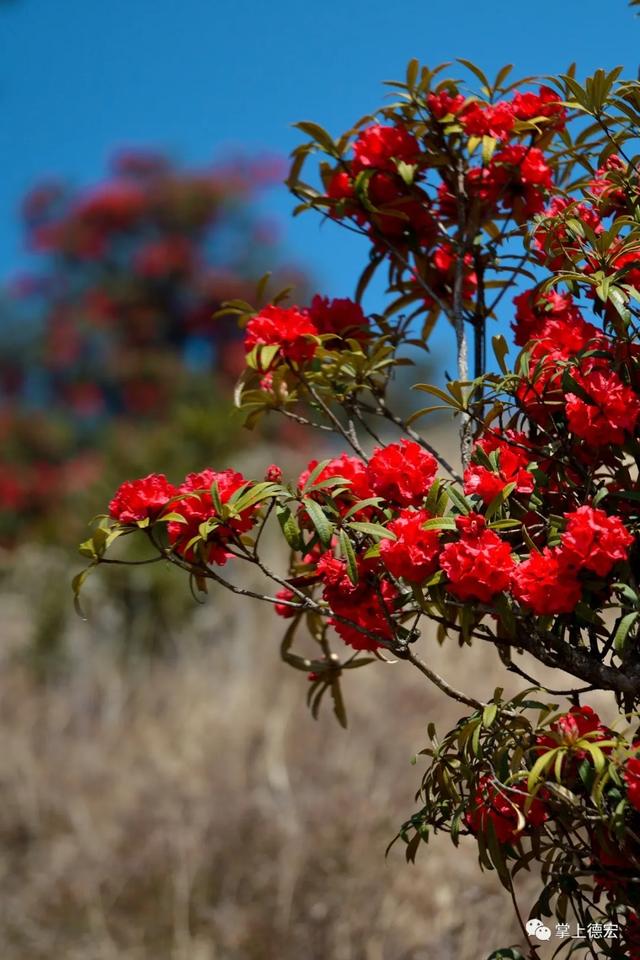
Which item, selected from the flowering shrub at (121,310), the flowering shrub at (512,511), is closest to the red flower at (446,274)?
the flowering shrub at (512,511)

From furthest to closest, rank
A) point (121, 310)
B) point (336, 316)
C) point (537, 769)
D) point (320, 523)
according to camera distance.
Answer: point (121, 310)
point (336, 316)
point (320, 523)
point (537, 769)

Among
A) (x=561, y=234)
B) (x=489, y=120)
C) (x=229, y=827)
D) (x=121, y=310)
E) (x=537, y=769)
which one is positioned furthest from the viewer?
(x=121, y=310)

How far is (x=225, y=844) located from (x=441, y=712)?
97 cm

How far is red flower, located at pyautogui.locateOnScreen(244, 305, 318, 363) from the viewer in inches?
59.1

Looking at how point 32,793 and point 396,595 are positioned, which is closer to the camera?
point 396,595

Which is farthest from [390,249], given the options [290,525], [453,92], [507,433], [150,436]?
[150,436]

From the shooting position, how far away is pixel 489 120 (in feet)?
4.90

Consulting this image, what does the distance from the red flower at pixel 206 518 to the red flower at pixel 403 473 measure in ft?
0.55

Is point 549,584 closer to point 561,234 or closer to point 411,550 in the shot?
point 411,550

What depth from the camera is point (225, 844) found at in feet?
11.1

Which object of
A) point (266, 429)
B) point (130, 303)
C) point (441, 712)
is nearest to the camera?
point (441, 712)

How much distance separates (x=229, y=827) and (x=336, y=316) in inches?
90.8

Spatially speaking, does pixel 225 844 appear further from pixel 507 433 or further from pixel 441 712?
pixel 507 433

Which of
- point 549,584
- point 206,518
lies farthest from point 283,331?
point 549,584
